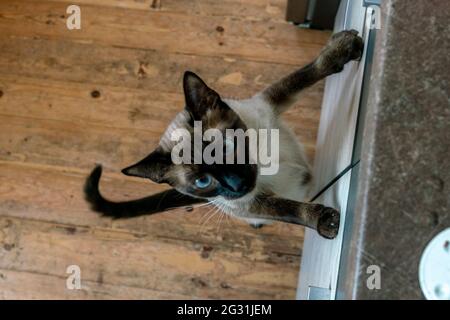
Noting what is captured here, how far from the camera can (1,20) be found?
1912 millimetres

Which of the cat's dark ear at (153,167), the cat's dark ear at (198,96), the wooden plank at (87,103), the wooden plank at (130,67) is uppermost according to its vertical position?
the wooden plank at (130,67)

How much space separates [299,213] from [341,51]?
37cm

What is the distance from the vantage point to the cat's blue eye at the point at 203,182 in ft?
3.43

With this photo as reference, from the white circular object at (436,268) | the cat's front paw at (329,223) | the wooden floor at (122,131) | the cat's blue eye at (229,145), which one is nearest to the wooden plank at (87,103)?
the wooden floor at (122,131)

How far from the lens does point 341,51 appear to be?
0.97 metres

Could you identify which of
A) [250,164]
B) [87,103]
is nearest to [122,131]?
[87,103]

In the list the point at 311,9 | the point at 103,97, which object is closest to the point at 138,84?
the point at 103,97

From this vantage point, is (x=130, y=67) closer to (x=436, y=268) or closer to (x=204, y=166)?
(x=204, y=166)

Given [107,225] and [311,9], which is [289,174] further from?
[107,225]

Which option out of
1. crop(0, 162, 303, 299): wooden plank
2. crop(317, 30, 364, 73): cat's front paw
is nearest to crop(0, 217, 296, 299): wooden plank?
crop(0, 162, 303, 299): wooden plank

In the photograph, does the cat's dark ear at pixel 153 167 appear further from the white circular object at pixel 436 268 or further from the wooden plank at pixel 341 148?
the white circular object at pixel 436 268

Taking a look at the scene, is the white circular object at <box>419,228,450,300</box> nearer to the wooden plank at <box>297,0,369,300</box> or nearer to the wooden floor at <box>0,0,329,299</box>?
the wooden plank at <box>297,0,369,300</box>

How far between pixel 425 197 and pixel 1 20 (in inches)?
76.5

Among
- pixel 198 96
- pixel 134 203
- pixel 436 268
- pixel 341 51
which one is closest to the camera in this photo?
pixel 436 268
